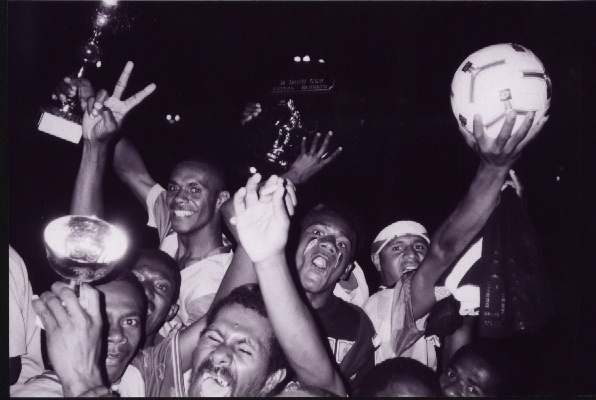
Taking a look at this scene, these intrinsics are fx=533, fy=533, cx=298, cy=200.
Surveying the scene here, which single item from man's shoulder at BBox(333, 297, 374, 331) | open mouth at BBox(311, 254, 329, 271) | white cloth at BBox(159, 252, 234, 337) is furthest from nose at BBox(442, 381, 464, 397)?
white cloth at BBox(159, 252, 234, 337)

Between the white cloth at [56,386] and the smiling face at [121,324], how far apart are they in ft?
0.15

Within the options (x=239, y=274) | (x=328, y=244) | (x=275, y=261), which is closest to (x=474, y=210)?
(x=328, y=244)

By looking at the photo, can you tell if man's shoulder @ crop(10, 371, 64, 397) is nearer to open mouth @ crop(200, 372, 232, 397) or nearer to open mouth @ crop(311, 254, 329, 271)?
open mouth @ crop(200, 372, 232, 397)

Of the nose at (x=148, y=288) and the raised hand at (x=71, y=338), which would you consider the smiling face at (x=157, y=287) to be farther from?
the raised hand at (x=71, y=338)

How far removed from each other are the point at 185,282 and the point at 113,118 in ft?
3.47

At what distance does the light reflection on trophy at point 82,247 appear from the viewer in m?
1.86

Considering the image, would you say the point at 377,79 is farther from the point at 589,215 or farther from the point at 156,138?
the point at 589,215

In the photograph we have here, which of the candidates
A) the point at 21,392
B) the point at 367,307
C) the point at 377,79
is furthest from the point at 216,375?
the point at 377,79

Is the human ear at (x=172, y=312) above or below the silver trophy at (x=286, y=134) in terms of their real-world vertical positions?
below

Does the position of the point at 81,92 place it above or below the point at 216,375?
above

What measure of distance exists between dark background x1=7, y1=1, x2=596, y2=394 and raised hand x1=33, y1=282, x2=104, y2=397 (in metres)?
1.28

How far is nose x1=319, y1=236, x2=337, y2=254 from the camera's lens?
2959 mm

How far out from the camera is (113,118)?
2.82 metres

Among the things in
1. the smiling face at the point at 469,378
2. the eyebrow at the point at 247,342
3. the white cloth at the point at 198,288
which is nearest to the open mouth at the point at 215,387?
the eyebrow at the point at 247,342
